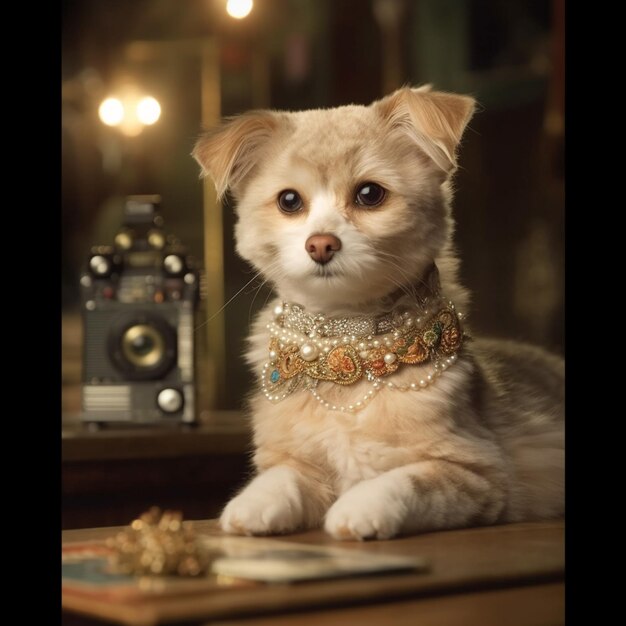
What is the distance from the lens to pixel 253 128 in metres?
1.01

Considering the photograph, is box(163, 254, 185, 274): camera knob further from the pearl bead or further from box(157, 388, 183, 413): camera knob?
the pearl bead

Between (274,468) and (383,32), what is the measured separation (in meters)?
0.50

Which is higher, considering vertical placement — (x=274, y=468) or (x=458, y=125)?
(x=458, y=125)

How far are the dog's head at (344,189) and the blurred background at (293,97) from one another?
2.2 inches

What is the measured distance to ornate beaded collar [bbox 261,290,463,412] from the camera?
96 cm

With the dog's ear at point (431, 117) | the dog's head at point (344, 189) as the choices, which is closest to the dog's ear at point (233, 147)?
the dog's head at point (344, 189)

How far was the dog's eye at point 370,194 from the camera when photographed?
97 centimetres

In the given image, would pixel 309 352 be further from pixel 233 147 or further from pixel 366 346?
pixel 233 147

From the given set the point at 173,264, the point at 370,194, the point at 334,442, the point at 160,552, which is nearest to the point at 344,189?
the point at 370,194

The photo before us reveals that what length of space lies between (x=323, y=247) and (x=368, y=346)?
11 centimetres

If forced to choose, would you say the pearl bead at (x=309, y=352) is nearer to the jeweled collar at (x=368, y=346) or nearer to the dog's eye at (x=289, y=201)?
the jeweled collar at (x=368, y=346)
